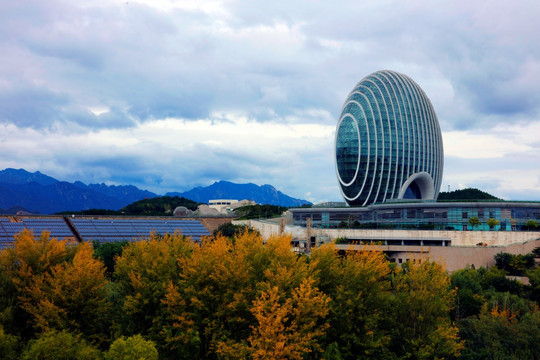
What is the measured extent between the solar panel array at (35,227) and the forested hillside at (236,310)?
3714 cm

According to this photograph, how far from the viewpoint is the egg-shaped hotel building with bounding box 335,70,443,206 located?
8662 centimetres

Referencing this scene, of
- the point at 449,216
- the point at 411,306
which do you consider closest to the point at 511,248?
the point at 449,216

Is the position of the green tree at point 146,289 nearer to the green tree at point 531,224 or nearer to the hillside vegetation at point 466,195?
the green tree at point 531,224

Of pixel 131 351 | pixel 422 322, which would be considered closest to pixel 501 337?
pixel 422 322

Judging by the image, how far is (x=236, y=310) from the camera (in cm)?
2817

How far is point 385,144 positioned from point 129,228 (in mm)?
45675

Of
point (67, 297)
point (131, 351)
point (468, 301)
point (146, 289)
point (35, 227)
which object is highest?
point (35, 227)

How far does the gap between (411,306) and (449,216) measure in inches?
1819

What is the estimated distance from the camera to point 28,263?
3294cm

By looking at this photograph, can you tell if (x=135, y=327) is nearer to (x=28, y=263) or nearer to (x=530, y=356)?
(x=28, y=263)

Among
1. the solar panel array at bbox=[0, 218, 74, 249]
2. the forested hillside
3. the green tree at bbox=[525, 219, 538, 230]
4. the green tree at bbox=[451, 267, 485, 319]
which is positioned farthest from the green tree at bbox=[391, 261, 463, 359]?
the solar panel array at bbox=[0, 218, 74, 249]

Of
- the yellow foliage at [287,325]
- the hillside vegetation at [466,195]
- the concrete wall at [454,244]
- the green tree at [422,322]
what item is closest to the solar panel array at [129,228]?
the concrete wall at [454,244]

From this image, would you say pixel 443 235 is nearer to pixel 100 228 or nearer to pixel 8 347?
pixel 100 228

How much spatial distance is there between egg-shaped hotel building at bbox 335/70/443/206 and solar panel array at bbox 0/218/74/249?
48.4 m
